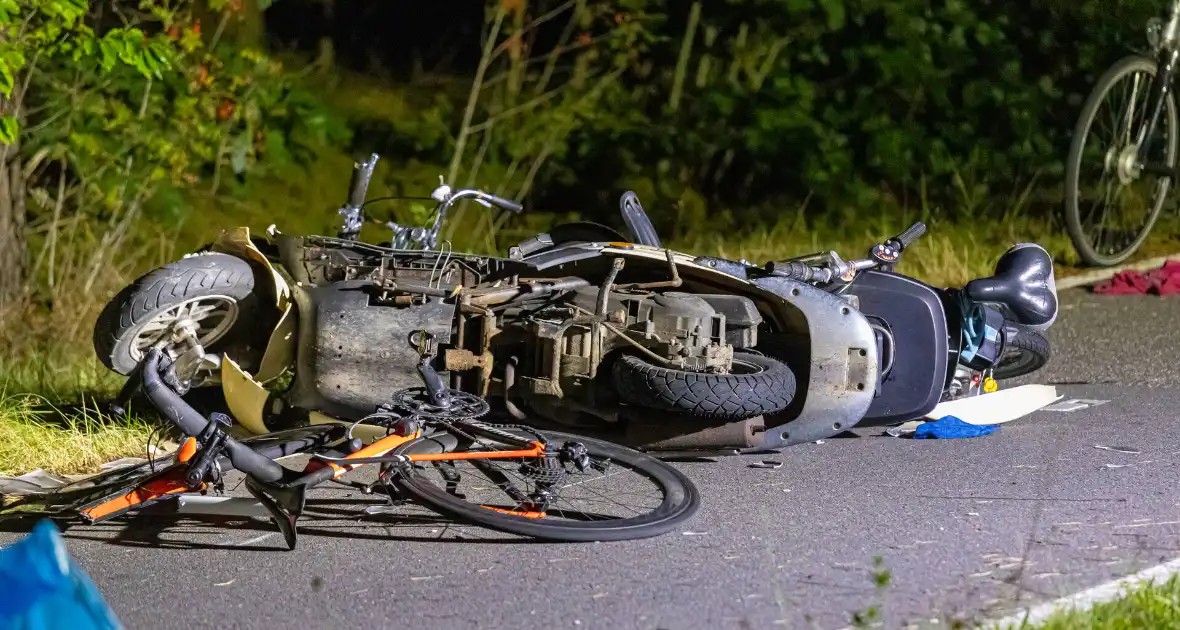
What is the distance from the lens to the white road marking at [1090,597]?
4516mm

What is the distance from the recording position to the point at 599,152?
14.0 meters

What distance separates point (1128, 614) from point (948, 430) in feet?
8.41

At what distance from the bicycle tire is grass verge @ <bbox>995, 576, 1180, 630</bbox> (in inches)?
104

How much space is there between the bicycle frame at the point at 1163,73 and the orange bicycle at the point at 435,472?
5.88 meters

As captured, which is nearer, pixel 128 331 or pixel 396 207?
pixel 128 331

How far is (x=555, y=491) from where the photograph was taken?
568 centimetres

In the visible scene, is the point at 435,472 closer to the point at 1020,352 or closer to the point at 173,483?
the point at 173,483

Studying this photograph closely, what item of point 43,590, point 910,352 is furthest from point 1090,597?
point 43,590

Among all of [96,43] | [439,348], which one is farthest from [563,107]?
[439,348]

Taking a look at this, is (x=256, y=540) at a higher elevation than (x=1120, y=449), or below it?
below

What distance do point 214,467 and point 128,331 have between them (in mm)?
1644

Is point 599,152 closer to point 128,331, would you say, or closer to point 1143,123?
point 1143,123

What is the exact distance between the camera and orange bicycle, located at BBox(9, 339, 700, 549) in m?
5.21

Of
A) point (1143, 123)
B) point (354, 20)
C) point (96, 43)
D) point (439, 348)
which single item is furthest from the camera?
point (354, 20)
